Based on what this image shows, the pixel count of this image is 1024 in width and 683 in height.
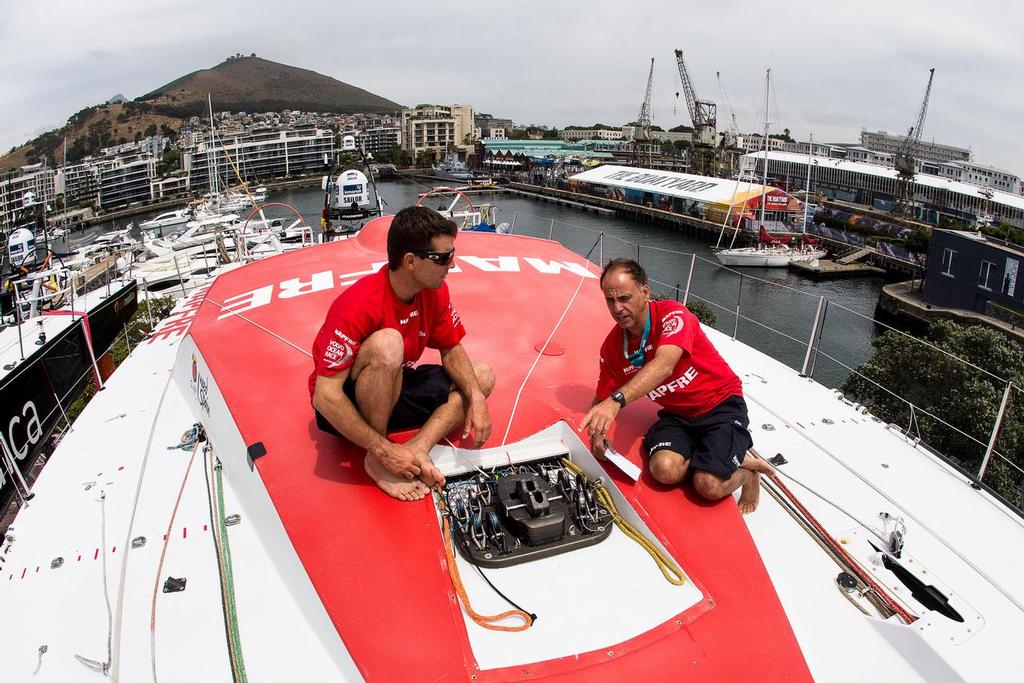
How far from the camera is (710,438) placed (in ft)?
10.1

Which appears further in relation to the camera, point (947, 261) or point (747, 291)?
point (747, 291)

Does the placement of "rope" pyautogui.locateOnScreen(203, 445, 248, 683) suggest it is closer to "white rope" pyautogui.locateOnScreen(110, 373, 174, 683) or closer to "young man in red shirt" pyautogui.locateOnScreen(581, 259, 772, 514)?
"white rope" pyautogui.locateOnScreen(110, 373, 174, 683)

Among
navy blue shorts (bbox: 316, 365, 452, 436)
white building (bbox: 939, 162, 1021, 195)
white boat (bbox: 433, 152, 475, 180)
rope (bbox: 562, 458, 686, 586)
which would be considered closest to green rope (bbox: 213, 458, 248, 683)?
navy blue shorts (bbox: 316, 365, 452, 436)

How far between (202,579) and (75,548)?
814 millimetres

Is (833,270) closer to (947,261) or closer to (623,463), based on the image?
(947,261)

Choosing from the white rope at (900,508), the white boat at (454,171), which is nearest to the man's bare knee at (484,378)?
the white rope at (900,508)

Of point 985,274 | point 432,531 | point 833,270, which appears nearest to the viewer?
point 432,531

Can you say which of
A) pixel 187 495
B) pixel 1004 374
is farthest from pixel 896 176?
pixel 187 495

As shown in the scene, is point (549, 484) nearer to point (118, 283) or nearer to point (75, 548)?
point (75, 548)

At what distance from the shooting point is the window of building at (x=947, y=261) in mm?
26127

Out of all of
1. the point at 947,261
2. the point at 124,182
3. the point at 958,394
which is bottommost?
the point at 958,394

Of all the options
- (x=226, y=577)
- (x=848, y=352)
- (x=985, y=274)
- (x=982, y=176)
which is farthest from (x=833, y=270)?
(x=982, y=176)

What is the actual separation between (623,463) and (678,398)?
0.45 m

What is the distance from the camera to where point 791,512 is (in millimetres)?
3174
